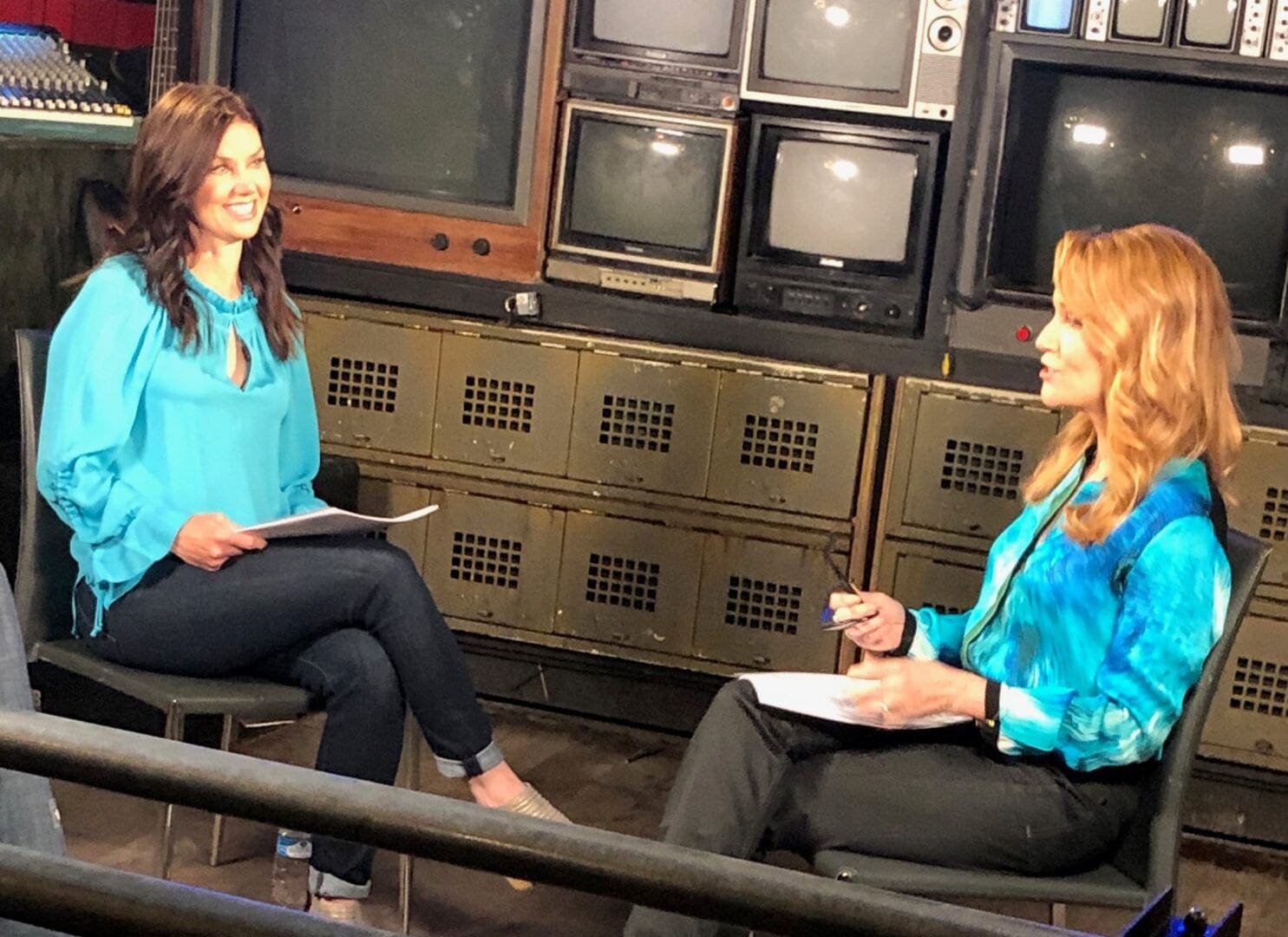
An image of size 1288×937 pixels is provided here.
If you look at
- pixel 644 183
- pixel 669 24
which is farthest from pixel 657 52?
pixel 644 183

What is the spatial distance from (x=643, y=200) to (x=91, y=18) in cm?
136

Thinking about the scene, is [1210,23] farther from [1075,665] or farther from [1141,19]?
[1075,665]

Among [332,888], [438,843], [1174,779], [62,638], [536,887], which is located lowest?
[536,887]

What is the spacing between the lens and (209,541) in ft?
8.14

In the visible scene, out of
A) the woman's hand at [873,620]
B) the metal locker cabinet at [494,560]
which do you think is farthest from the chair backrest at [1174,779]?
the metal locker cabinet at [494,560]

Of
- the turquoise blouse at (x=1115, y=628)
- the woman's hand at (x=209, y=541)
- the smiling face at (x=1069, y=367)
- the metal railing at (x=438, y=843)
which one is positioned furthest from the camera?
the woman's hand at (x=209, y=541)

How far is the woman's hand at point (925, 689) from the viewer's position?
2.01 metres

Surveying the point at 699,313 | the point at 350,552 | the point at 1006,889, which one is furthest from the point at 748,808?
the point at 699,313

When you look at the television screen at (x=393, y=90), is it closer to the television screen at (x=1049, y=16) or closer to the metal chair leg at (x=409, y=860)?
the television screen at (x=1049, y=16)

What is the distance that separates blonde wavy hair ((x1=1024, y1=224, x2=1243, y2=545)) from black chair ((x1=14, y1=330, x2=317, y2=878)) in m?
1.13

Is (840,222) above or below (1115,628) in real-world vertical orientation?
above

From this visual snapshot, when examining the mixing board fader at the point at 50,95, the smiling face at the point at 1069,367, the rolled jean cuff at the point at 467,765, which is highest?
the mixing board fader at the point at 50,95

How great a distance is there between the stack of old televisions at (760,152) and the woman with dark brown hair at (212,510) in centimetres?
100

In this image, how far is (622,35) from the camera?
354 cm
